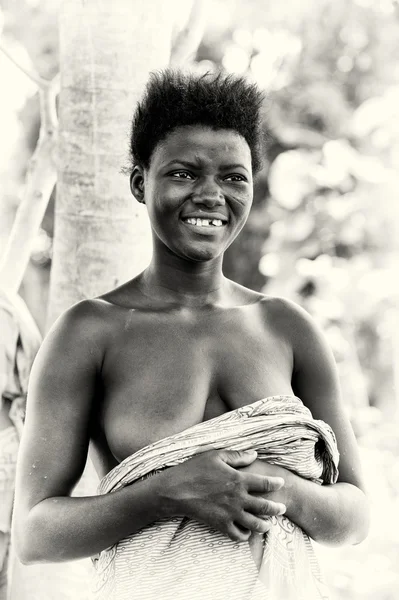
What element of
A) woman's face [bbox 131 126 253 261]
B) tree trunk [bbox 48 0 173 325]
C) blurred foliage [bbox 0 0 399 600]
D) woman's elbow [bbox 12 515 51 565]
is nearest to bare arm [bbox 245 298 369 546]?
woman's face [bbox 131 126 253 261]

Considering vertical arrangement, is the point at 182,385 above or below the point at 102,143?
below

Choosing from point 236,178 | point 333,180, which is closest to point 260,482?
point 236,178

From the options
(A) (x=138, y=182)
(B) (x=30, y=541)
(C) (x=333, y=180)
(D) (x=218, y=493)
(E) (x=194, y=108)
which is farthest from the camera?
(C) (x=333, y=180)

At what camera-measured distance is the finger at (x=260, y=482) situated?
1.54 metres

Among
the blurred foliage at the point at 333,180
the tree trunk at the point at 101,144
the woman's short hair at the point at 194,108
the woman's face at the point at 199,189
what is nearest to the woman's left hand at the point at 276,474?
the woman's face at the point at 199,189

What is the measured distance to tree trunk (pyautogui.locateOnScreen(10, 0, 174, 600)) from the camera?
7.80ft

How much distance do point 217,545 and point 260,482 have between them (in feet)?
0.49

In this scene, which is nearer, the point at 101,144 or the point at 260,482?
the point at 260,482

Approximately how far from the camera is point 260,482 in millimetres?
1549

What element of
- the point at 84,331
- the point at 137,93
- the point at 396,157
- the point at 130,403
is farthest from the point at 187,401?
the point at 396,157

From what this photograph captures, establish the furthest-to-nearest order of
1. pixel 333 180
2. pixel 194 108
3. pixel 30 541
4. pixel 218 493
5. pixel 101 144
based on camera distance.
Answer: pixel 333 180 → pixel 101 144 → pixel 194 108 → pixel 30 541 → pixel 218 493

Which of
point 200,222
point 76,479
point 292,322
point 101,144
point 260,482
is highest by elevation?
point 101,144

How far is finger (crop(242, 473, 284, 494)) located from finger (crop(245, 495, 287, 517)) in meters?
0.02

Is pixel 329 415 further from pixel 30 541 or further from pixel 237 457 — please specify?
pixel 30 541
